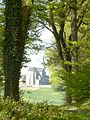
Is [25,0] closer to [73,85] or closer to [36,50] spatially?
[73,85]

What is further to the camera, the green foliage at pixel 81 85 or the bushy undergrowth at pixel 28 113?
the green foliage at pixel 81 85

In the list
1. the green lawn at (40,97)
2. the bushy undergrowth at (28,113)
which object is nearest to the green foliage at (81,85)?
the bushy undergrowth at (28,113)

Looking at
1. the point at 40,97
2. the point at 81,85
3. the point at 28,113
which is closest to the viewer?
the point at 28,113

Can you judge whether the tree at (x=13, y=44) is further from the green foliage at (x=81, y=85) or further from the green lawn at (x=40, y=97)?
the green foliage at (x=81, y=85)

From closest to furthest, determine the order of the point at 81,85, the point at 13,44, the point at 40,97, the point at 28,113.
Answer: the point at 28,113
the point at 81,85
the point at 13,44
the point at 40,97

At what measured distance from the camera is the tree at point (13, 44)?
13731 mm

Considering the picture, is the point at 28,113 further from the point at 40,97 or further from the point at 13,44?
the point at 40,97

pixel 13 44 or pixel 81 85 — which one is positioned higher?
pixel 13 44

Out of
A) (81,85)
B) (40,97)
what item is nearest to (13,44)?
(81,85)

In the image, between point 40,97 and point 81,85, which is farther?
point 40,97

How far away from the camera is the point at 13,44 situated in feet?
45.3

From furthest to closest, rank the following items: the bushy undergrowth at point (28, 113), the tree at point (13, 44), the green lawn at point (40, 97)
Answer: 1. the green lawn at point (40, 97)
2. the tree at point (13, 44)
3. the bushy undergrowth at point (28, 113)

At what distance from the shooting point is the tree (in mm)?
13731

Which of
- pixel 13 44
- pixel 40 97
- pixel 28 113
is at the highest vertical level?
pixel 13 44
